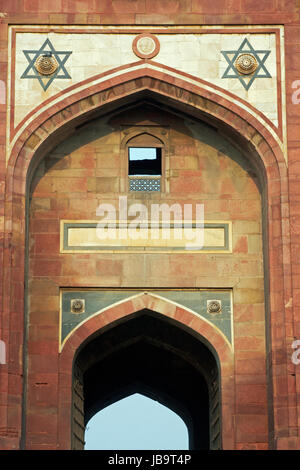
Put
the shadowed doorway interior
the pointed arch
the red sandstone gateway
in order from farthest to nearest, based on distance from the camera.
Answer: the shadowed doorway interior < the red sandstone gateway < the pointed arch

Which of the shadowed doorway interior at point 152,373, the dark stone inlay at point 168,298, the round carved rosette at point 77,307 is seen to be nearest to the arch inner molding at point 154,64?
the dark stone inlay at point 168,298

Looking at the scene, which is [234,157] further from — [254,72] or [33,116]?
[33,116]

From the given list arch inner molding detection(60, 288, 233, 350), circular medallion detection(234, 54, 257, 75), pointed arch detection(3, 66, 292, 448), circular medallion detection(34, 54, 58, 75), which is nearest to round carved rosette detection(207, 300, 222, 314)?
arch inner molding detection(60, 288, 233, 350)

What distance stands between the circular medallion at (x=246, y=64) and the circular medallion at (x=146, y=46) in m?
1.13

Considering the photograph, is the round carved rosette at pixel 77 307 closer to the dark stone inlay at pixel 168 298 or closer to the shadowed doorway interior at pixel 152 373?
the dark stone inlay at pixel 168 298

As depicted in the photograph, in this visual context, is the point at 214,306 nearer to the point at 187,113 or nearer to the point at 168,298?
the point at 168,298

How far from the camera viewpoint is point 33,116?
1920 cm

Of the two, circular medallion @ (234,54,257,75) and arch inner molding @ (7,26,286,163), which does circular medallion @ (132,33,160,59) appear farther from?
circular medallion @ (234,54,257,75)

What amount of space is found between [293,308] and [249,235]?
1471mm

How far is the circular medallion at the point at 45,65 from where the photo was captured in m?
19.4

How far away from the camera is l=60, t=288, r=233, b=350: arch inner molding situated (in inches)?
755

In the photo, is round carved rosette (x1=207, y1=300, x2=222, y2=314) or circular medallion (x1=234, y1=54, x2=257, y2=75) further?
circular medallion (x1=234, y1=54, x2=257, y2=75)

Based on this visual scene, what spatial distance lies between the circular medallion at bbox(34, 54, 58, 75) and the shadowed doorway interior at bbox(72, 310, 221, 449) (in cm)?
353

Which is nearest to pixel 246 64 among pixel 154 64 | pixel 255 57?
pixel 255 57
